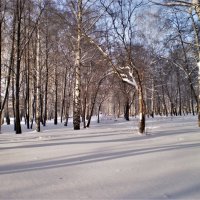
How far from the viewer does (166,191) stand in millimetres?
4953

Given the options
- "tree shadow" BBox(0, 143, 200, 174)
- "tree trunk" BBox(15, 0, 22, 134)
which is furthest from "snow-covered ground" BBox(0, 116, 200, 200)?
"tree trunk" BBox(15, 0, 22, 134)

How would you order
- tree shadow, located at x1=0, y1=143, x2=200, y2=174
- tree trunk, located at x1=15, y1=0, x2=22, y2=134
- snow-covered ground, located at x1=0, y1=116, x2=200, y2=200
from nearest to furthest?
snow-covered ground, located at x1=0, y1=116, x2=200, y2=200 < tree shadow, located at x1=0, y1=143, x2=200, y2=174 < tree trunk, located at x1=15, y1=0, x2=22, y2=134

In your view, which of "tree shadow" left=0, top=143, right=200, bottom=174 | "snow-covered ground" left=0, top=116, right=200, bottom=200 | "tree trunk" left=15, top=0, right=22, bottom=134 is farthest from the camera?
"tree trunk" left=15, top=0, right=22, bottom=134

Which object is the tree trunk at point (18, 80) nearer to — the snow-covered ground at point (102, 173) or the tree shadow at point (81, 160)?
the snow-covered ground at point (102, 173)

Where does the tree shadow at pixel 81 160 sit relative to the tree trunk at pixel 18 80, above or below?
below

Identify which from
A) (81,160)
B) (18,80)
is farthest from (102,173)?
(18,80)

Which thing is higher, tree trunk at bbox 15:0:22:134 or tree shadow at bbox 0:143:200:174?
tree trunk at bbox 15:0:22:134

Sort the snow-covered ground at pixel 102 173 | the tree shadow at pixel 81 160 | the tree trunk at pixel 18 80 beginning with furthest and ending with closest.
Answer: the tree trunk at pixel 18 80 < the tree shadow at pixel 81 160 < the snow-covered ground at pixel 102 173

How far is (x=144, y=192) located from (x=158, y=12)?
14885 millimetres

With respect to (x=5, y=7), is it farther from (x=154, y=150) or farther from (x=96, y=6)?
(x=154, y=150)

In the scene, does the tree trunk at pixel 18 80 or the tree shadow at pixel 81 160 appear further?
the tree trunk at pixel 18 80

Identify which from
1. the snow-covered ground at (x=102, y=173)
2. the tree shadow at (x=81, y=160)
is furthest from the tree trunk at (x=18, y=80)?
the tree shadow at (x=81, y=160)

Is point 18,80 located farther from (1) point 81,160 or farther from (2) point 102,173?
(2) point 102,173

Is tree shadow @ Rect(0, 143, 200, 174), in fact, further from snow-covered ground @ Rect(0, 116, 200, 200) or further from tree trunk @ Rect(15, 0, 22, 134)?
tree trunk @ Rect(15, 0, 22, 134)
